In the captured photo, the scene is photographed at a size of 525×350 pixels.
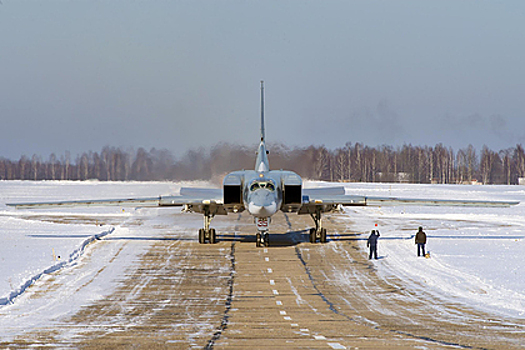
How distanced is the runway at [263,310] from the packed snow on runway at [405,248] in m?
0.86

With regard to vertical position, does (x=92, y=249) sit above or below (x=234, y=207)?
below

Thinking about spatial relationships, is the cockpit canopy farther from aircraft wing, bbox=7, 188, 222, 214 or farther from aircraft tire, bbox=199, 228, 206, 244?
aircraft tire, bbox=199, 228, 206, 244

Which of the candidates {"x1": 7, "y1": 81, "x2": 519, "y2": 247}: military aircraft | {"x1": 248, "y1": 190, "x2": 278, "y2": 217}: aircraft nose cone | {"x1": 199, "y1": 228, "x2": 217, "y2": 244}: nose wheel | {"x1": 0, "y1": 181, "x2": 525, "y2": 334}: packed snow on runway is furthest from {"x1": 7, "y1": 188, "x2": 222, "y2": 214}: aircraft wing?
{"x1": 248, "y1": 190, "x2": 278, "y2": 217}: aircraft nose cone

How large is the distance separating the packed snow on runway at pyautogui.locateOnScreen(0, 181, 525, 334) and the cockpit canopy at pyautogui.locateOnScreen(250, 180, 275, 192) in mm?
5729

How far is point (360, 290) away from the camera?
61.3 feet

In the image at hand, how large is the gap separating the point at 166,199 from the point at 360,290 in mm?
14181

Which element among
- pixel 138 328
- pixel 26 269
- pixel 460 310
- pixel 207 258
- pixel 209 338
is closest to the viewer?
pixel 209 338

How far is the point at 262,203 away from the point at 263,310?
35.4ft

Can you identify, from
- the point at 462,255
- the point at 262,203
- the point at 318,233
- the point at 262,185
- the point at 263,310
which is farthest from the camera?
the point at 318,233

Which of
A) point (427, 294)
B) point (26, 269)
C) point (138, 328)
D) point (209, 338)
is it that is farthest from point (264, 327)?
point (26, 269)

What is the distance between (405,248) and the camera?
28.1 meters

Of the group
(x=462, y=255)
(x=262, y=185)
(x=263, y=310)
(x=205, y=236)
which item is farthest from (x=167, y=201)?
(x=263, y=310)

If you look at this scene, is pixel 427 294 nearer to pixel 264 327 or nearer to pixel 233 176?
pixel 264 327

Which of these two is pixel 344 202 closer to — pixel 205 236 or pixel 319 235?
pixel 319 235
